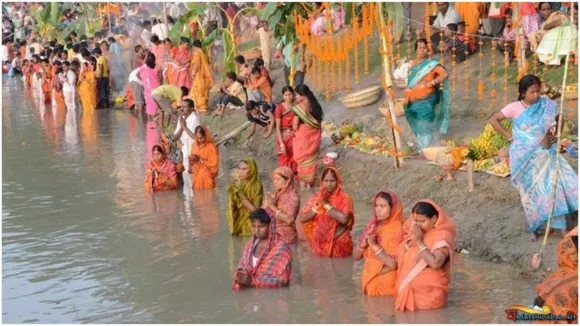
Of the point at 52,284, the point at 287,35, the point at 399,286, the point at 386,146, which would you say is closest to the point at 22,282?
the point at 52,284

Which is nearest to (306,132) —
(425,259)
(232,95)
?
(425,259)

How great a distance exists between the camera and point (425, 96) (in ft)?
40.2

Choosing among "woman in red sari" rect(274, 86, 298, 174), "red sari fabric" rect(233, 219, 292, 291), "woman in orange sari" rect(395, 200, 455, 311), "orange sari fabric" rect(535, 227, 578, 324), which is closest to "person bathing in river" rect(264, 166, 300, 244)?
"red sari fabric" rect(233, 219, 292, 291)

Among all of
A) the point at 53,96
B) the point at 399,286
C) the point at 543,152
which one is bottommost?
the point at 53,96

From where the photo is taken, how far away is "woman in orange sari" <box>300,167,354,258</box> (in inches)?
356

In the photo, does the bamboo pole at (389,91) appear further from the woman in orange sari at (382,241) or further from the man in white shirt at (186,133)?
the woman in orange sari at (382,241)

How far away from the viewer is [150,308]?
27.1ft

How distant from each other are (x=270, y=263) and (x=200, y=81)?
35.5 feet

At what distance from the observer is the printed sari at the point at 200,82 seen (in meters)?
18.7

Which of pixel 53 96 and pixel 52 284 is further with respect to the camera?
pixel 53 96

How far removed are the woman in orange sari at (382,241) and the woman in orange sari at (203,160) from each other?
506 cm

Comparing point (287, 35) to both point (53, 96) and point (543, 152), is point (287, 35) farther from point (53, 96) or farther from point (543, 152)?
point (53, 96)

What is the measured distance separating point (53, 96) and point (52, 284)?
A: 16.0 metres

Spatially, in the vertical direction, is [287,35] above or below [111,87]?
above
